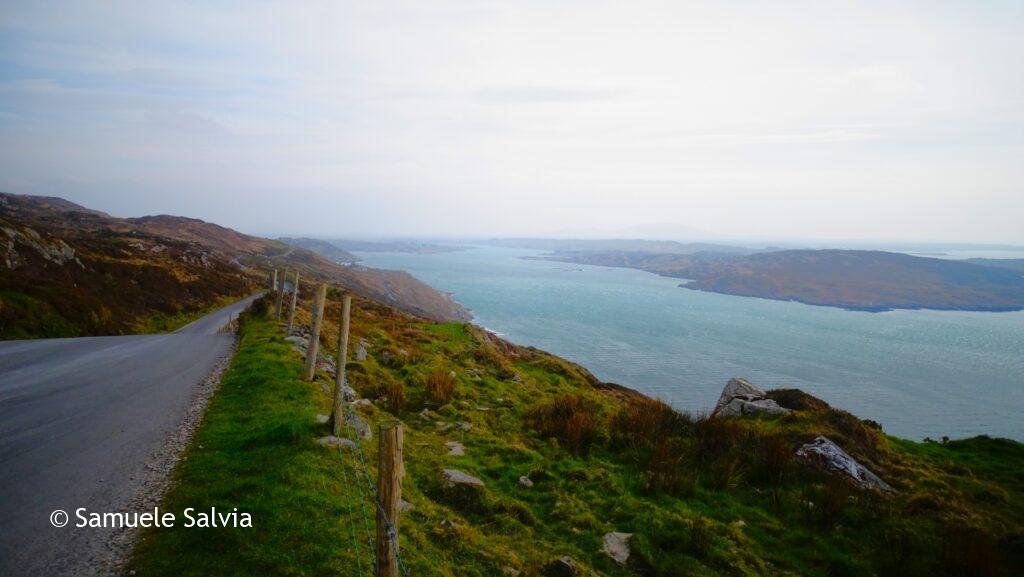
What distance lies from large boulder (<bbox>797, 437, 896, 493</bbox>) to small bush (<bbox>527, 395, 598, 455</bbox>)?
5.43 meters

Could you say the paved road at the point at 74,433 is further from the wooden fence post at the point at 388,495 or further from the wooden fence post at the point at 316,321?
the wooden fence post at the point at 388,495

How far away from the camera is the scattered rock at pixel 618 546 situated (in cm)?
783

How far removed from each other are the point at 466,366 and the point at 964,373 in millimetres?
101577

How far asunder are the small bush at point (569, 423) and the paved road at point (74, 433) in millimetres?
9110

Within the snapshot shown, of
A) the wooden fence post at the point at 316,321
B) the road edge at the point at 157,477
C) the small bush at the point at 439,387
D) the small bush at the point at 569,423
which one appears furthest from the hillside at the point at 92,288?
the small bush at the point at 569,423

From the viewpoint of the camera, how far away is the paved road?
6.21m

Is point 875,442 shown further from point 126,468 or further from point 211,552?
point 126,468

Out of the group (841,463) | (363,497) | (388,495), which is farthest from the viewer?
(841,463)

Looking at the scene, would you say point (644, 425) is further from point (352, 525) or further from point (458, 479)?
point (352, 525)

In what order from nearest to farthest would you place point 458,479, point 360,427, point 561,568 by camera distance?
point 561,568 → point 458,479 → point 360,427

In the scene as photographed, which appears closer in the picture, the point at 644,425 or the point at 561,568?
the point at 561,568

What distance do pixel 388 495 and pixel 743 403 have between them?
15642 millimetres

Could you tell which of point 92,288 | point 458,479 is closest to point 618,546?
point 458,479

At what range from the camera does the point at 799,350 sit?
305 ft
